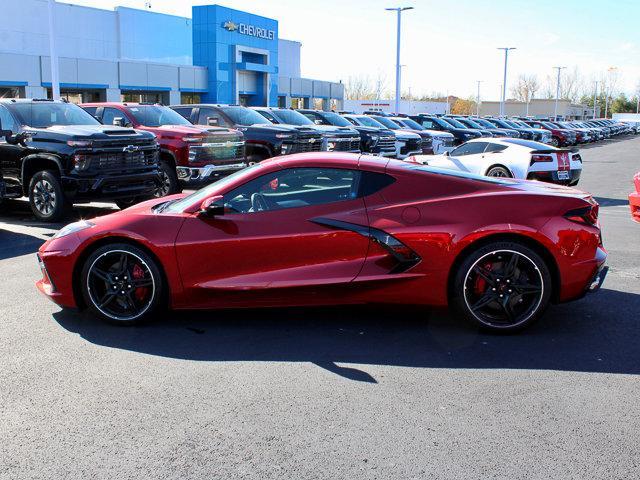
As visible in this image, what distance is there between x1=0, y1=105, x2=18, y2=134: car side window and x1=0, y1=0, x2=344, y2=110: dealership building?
2660 centimetres

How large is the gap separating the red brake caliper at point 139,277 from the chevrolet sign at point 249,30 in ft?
150

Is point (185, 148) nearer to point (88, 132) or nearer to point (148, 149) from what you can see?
point (148, 149)

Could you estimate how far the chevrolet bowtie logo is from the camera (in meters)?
48.4

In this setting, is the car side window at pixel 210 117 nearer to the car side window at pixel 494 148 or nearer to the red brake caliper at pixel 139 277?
the car side window at pixel 494 148

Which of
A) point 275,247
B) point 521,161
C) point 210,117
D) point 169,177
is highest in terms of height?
point 210,117

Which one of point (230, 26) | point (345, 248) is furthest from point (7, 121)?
point (230, 26)

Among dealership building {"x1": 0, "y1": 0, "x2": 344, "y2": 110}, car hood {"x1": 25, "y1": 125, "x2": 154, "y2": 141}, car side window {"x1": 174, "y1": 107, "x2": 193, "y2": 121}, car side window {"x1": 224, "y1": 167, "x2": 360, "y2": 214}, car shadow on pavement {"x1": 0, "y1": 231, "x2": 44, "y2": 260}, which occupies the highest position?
dealership building {"x1": 0, "y1": 0, "x2": 344, "y2": 110}

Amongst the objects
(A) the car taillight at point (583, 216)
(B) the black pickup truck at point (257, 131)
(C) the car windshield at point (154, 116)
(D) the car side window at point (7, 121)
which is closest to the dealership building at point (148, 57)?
(B) the black pickup truck at point (257, 131)

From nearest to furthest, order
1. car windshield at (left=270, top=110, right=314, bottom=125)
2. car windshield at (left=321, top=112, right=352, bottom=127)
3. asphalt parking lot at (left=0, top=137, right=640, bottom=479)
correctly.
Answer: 1. asphalt parking lot at (left=0, top=137, right=640, bottom=479)
2. car windshield at (left=270, top=110, right=314, bottom=125)
3. car windshield at (left=321, top=112, right=352, bottom=127)

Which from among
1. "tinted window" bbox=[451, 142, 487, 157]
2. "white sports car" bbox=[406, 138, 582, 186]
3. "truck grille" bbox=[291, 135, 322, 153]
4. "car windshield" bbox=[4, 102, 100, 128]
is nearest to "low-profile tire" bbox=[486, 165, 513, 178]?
"white sports car" bbox=[406, 138, 582, 186]

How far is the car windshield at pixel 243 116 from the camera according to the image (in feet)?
56.5

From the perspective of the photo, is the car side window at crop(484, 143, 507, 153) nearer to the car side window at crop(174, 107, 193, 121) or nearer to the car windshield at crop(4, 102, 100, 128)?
the car side window at crop(174, 107, 193, 121)

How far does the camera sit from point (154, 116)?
1458 centimetres

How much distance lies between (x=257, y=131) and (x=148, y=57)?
4938cm
